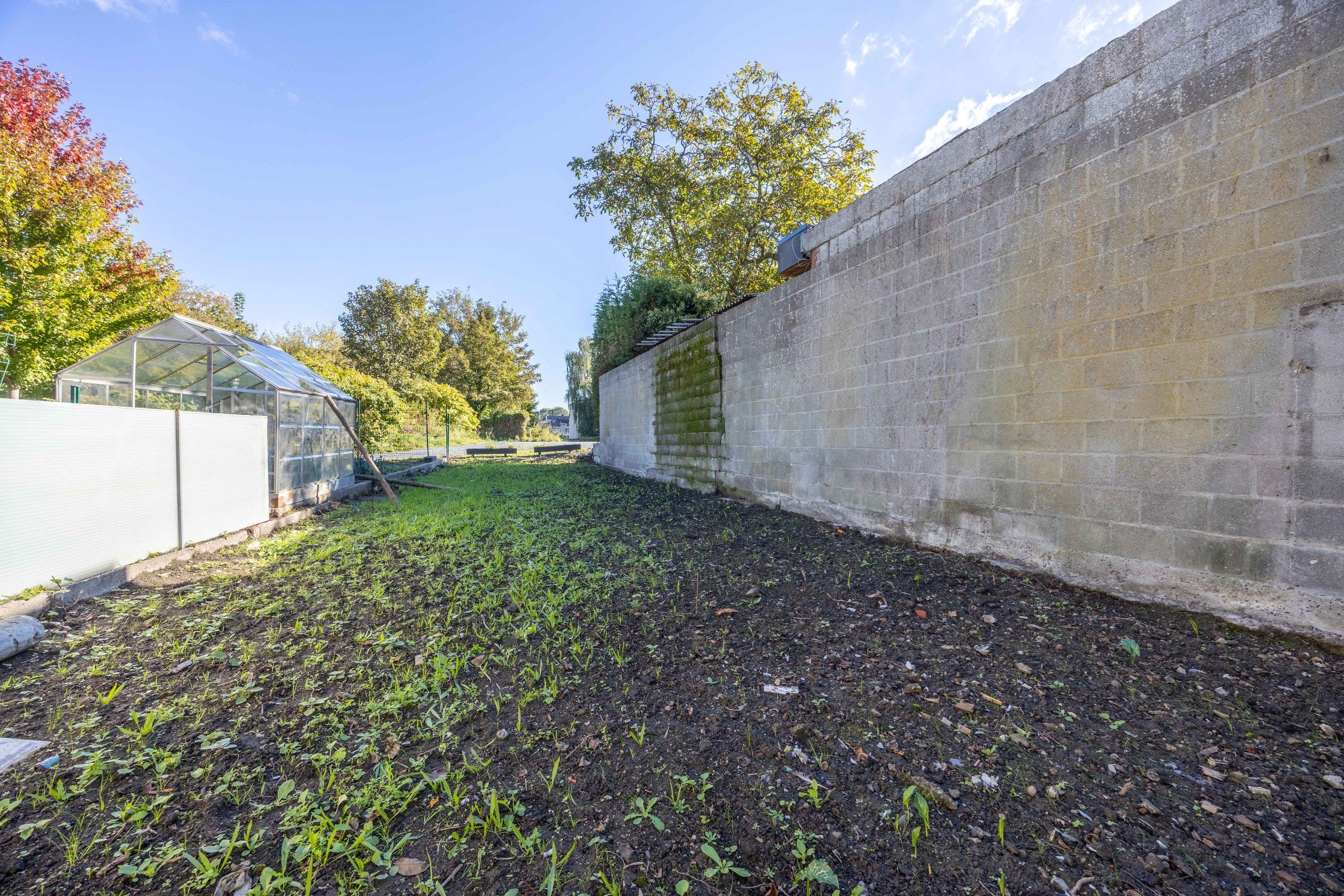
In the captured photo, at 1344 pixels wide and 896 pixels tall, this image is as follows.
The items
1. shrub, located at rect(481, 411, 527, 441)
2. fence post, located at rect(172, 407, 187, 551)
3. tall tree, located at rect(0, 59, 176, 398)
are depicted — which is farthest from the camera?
shrub, located at rect(481, 411, 527, 441)

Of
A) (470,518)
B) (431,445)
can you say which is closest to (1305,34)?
(470,518)

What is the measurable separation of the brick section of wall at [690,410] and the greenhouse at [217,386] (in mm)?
5356

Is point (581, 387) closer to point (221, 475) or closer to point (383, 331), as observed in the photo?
point (383, 331)

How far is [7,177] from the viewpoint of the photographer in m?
7.84

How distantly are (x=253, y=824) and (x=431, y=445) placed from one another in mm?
21576

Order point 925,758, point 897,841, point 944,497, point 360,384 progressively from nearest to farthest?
1. point 897,841
2. point 925,758
3. point 944,497
4. point 360,384

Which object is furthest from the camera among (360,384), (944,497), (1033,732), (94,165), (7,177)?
(360,384)

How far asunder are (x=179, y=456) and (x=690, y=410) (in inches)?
238

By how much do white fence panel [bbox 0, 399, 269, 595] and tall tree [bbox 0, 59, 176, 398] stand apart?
707 centimetres

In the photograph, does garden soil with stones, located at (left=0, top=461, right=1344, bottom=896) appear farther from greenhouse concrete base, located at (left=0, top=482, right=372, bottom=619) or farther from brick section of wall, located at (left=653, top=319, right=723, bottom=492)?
brick section of wall, located at (left=653, top=319, right=723, bottom=492)

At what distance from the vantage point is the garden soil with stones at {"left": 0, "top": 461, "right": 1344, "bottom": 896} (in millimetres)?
1350

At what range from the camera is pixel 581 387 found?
27.7 metres

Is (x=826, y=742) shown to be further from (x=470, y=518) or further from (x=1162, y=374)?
(x=470, y=518)

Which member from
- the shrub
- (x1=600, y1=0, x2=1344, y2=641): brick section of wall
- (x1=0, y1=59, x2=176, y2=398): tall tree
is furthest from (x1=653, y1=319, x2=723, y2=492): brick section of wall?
the shrub
